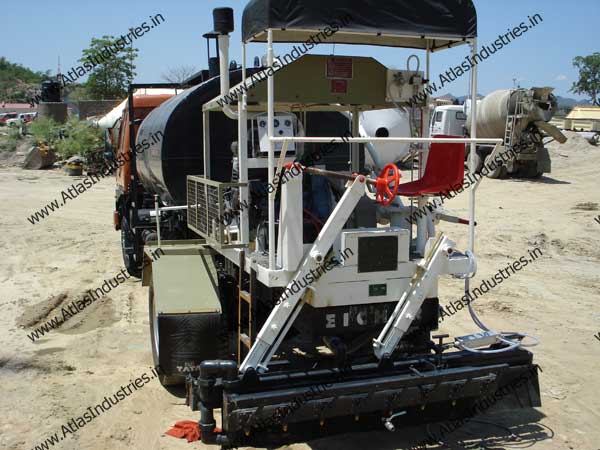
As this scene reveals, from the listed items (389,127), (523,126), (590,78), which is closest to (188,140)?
(389,127)

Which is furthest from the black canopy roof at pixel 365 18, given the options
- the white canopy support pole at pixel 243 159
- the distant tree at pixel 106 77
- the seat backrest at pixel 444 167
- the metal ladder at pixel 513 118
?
the distant tree at pixel 106 77

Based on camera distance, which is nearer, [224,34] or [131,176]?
[224,34]

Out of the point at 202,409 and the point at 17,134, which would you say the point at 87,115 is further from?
the point at 202,409

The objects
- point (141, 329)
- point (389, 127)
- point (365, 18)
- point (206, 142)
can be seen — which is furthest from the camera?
point (389, 127)

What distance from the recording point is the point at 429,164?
17.6ft

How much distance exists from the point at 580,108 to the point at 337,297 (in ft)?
141

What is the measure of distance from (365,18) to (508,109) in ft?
59.4

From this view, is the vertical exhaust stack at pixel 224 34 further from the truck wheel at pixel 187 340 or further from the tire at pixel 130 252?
the tire at pixel 130 252

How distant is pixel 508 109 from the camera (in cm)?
2120

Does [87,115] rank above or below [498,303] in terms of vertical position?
above

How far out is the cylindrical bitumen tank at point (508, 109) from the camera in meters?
20.9

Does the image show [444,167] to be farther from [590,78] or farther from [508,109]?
[590,78]

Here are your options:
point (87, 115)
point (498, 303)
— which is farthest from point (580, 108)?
point (498, 303)

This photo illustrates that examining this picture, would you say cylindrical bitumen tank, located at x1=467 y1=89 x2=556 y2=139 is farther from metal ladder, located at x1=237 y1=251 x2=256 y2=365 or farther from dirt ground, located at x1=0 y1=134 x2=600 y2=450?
metal ladder, located at x1=237 y1=251 x2=256 y2=365
